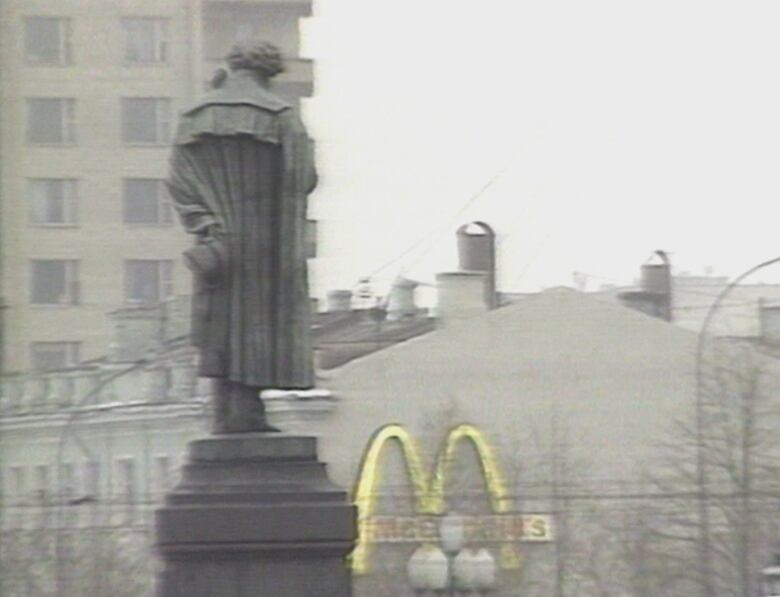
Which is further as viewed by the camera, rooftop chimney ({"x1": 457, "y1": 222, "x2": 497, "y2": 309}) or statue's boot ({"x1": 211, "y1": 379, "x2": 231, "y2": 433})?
rooftop chimney ({"x1": 457, "y1": 222, "x2": 497, "y2": 309})

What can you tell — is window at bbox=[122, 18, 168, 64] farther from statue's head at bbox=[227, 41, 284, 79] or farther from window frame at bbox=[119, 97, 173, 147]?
statue's head at bbox=[227, 41, 284, 79]

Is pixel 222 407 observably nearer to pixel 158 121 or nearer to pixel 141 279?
pixel 141 279

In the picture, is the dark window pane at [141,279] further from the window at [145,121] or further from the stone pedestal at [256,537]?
the stone pedestal at [256,537]

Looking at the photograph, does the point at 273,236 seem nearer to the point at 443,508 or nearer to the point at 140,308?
the point at 443,508

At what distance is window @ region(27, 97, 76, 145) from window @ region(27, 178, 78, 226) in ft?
3.23

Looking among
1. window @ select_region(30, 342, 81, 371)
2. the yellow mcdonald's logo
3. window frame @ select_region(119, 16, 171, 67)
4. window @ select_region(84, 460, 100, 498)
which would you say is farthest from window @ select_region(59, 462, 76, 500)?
window frame @ select_region(119, 16, 171, 67)

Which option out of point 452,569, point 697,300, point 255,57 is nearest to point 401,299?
point 697,300

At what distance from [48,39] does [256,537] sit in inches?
2202

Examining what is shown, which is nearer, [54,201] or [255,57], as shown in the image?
[255,57]

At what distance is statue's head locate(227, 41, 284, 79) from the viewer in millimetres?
20344

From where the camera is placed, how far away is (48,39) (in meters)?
74.5

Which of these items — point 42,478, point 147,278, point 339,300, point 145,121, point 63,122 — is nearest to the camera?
point 42,478

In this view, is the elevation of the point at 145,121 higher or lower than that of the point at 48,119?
lower

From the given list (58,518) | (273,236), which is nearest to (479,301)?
(58,518)
